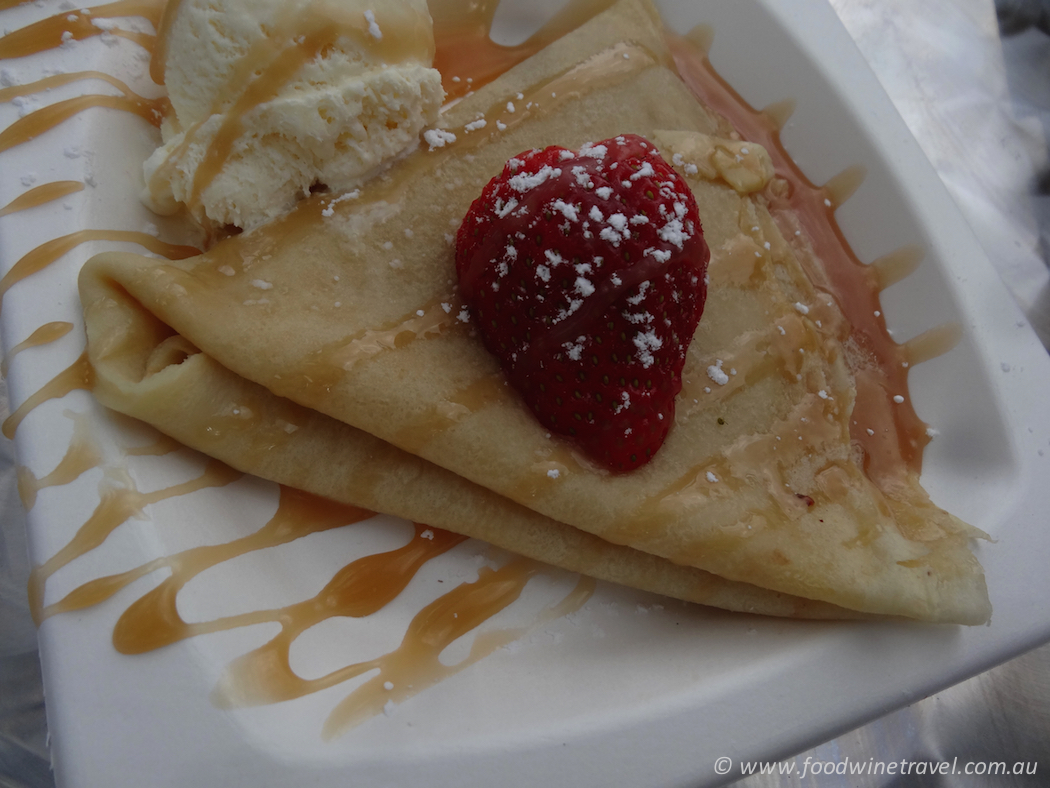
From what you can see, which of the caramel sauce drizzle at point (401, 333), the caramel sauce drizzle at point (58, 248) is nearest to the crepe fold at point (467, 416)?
the caramel sauce drizzle at point (401, 333)

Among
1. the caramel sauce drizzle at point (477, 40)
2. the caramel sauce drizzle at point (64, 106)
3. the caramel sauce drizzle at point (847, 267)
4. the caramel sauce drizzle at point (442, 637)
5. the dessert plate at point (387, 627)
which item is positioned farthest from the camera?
the caramel sauce drizzle at point (477, 40)

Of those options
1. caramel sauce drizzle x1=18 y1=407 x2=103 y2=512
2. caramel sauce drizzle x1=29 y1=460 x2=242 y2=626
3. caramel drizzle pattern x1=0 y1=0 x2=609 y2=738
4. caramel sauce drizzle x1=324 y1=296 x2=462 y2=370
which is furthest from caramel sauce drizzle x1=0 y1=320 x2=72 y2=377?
caramel sauce drizzle x1=324 y1=296 x2=462 y2=370

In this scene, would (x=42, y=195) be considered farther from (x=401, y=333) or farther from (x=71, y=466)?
(x=401, y=333)

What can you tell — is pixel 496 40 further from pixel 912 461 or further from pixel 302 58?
pixel 912 461

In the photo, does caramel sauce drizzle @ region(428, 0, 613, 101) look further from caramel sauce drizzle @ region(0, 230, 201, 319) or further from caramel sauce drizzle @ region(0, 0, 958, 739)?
caramel sauce drizzle @ region(0, 230, 201, 319)

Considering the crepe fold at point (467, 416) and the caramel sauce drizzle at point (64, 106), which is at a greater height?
the caramel sauce drizzle at point (64, 106)

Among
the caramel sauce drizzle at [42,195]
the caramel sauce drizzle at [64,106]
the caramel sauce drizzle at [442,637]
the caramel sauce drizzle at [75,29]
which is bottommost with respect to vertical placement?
the caramel sauce drizzle at [442,637]

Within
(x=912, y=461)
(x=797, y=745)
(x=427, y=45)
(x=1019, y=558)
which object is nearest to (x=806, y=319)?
(x=912, y=461)

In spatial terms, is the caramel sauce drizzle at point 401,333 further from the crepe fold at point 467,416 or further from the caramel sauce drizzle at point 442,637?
the caramel sauce drizzle at point 442,637
